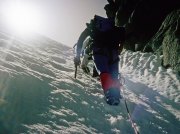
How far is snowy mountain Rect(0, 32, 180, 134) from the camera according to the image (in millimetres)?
5613

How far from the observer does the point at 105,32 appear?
263 inches

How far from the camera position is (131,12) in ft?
42.2

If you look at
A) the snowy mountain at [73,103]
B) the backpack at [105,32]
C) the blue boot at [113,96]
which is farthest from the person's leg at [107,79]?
the snowy mountain at [73,103]

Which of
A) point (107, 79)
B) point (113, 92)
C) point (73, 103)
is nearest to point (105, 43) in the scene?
point (107, 79)

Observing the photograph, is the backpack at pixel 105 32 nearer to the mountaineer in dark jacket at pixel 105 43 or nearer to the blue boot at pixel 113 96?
the mountaineer in dark jacket at pixel 105 43

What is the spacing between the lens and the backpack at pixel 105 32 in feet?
21.7

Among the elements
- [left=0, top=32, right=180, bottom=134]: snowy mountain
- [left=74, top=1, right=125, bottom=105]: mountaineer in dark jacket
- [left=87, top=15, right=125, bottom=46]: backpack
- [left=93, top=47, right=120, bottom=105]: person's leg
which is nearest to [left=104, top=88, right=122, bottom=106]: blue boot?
[left=93, top=47, right=120, bottom=105]: person's leg

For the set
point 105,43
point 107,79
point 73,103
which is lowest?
A: point 73,103

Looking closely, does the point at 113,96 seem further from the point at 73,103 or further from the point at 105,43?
the point at 73,103

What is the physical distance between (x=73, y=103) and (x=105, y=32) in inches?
78.4

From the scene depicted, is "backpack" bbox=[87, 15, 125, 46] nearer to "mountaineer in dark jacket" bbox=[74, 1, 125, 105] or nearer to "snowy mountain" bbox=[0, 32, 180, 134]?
"mountaineer in dark jacket" bbox=[74, 1, 125, 105]

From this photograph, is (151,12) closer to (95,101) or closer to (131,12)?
(131,12)

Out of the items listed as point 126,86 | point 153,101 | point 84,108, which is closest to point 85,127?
point 84,108

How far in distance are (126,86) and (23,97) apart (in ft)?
14.3
